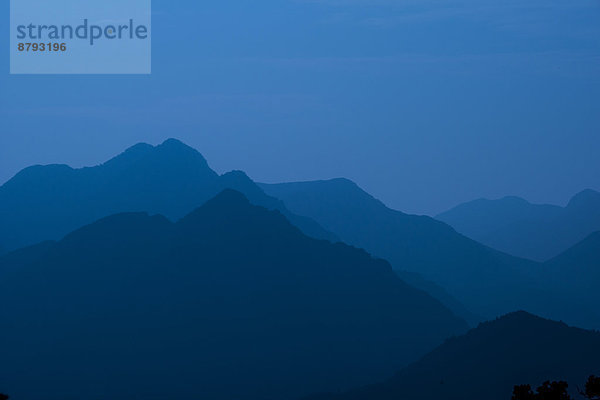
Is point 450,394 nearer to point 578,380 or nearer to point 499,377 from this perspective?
point 499,377

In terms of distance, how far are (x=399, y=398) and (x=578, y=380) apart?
4271 centimetres

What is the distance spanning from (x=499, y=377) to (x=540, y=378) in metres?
9.94

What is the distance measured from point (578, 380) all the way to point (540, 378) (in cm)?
944

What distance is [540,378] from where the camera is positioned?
194m

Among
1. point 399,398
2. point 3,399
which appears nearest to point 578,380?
point 399,398

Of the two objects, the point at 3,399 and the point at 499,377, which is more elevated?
the point at 3,399

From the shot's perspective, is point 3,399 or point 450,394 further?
point 450,394

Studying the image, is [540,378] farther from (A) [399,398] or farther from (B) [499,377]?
(A) [399,398]

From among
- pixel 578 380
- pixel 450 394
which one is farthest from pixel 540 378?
pixel 450 394

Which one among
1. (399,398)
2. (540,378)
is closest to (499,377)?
(540,378)

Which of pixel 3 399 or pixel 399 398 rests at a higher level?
pixel 3 399

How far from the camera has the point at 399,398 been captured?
656ft

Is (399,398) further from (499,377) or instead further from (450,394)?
(499,377)

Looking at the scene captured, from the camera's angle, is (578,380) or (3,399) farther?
(578,380)
